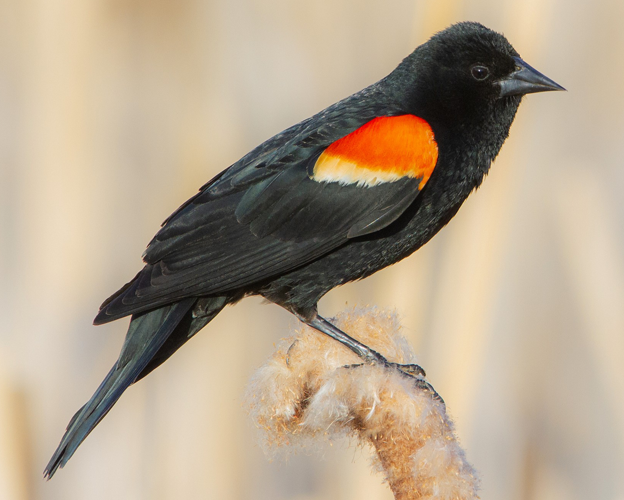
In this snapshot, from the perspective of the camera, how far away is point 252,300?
233cm

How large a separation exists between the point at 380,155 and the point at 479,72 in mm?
431

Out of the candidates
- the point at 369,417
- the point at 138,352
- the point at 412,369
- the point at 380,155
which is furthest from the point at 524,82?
the point at 138,352

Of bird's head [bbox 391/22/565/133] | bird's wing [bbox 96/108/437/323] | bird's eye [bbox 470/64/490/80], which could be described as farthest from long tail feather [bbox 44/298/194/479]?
bird's eye [bbox 470/64/490/80]

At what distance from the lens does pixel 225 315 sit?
2.31m

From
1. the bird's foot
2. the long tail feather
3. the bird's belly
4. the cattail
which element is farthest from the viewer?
the bird's belly

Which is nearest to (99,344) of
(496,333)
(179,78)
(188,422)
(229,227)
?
(188,422)

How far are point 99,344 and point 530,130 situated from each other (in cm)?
164

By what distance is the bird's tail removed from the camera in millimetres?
1492

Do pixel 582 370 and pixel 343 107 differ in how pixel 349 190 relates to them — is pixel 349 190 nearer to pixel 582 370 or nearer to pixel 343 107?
pixel 343 107

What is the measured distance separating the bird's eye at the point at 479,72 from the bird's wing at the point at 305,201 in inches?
10.0

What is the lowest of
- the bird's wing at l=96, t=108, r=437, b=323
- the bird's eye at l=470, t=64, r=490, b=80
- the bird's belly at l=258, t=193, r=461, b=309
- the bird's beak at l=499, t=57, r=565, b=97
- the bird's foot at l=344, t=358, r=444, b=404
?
the bird's foot at l=344, t=358, r=444, b=404

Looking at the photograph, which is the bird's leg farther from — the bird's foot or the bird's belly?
the bird's belly

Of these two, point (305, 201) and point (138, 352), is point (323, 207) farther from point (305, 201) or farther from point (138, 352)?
point (138, 352)

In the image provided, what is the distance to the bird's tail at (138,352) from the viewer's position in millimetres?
1492
